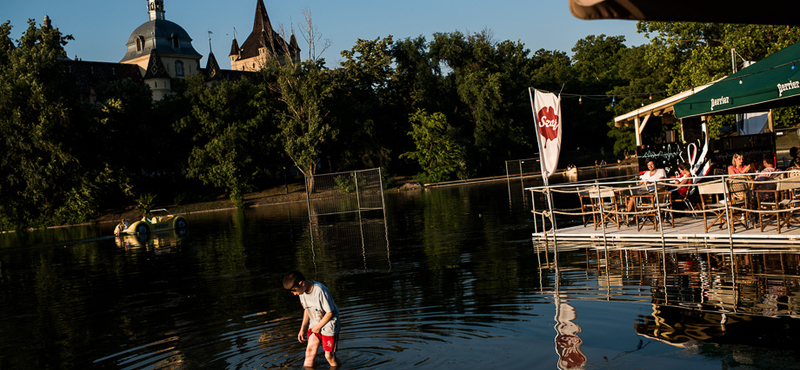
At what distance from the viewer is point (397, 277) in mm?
13641

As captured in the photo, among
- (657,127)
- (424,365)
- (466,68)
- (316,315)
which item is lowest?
(424,365)

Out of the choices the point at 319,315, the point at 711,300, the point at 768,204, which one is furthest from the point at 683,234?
the point at 319,315

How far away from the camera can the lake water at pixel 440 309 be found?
761cm

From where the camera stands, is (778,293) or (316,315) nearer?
(316,315)

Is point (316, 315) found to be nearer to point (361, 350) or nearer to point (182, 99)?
point (361, 350)

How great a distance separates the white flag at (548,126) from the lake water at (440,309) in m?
2.11

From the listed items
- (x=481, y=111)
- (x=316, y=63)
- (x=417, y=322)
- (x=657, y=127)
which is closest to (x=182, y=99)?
(x=316, y=63)

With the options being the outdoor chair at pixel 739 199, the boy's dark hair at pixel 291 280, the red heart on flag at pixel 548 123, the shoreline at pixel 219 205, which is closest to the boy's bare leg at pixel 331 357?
the boy's dark hair at pixel 291 280

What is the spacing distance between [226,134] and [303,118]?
22.7ft

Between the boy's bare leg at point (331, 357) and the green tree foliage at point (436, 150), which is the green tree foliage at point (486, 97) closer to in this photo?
the green tree foliage at point (436, 150)

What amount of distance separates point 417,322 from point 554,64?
88.4 metres

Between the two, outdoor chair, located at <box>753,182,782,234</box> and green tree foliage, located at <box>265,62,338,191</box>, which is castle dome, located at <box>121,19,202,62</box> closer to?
green tree foliage, located at <box>265,62,338,191</box>

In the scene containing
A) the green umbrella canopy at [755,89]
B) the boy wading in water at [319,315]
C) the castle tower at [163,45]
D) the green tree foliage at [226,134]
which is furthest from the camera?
the castle tower at [163,45]

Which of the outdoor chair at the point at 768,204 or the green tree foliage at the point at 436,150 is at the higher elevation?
the green tree foliage at the point at 436,150
